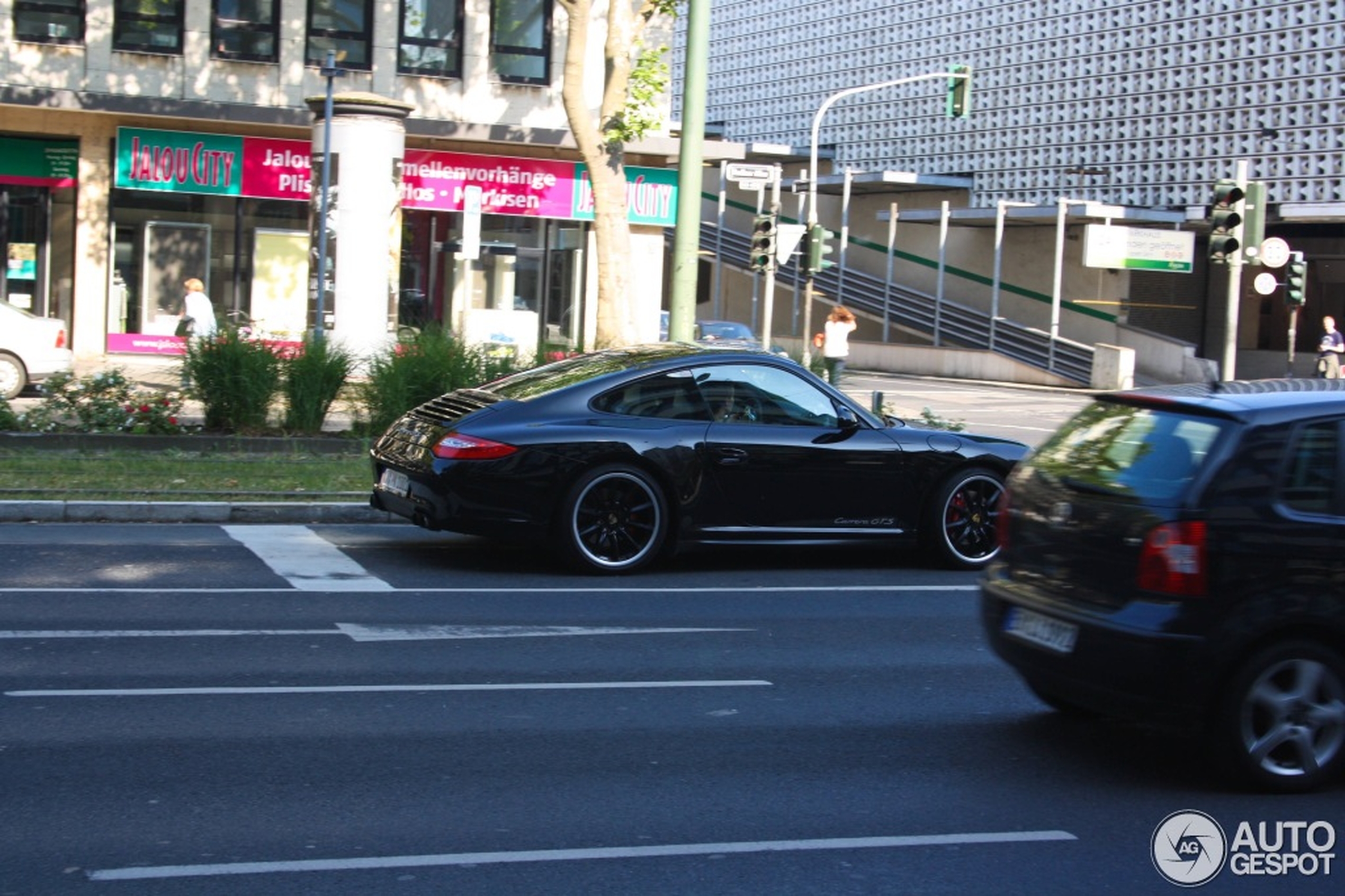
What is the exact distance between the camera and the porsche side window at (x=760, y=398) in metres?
11.1

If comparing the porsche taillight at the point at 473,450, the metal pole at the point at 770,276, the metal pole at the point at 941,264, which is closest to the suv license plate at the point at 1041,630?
the porsche taillight at the point at 473,450

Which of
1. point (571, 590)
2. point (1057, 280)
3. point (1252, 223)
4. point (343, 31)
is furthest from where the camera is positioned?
point (1057, 280)

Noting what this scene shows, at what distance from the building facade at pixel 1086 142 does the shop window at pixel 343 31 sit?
19873mm

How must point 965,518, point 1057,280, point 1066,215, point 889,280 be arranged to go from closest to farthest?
point 965,518 < point 1066,215 < point 1057,280 < point 889,280

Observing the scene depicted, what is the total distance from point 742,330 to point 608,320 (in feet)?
46.7

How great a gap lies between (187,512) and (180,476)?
1.56m

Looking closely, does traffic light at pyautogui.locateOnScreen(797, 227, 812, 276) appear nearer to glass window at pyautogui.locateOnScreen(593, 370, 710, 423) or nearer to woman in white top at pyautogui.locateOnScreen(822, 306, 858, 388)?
woman in white top at pyautogui.locateOnScreen(822, 306, 858, 388)

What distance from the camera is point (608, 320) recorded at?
21312mm

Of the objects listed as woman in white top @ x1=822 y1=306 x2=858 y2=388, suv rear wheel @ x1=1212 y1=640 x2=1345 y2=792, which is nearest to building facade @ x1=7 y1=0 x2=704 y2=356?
woman in white top @ x1=822 y1=306 x2=858 y2=388

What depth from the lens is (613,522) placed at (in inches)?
421

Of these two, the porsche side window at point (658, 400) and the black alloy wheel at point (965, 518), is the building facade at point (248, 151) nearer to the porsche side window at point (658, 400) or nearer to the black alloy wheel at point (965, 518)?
the porsche side window at point (658, 400)

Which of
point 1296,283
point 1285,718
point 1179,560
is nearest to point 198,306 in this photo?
point 1296,283

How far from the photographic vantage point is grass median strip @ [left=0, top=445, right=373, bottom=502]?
12859mm

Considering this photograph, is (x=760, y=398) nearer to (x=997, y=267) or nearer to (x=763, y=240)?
(x=763, y=240)
